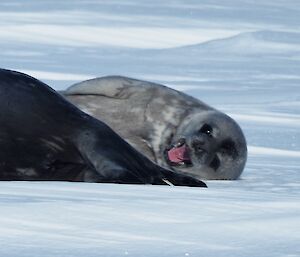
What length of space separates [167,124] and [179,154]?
28 cm

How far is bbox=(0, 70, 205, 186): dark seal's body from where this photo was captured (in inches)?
168

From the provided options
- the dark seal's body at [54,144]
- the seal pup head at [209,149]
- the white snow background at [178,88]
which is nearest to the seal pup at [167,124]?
the seal pup head at [209,149]

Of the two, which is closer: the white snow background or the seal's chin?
the white snow background

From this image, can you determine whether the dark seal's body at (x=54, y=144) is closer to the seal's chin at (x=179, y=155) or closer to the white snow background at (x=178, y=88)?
the white snow background at (x=178, y=88)

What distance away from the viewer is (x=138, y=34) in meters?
12.5

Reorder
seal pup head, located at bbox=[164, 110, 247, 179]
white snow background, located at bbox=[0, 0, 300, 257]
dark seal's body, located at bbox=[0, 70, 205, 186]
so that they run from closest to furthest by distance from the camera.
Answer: white snow background, located at bbox=[0, 0, 300, 257]
dark seal's body, located at bbox=[0, 70, 205, 186]
seal pup head, located at bbox=[164, 110, 247, 179]

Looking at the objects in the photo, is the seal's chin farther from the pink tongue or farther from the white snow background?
the white snow background

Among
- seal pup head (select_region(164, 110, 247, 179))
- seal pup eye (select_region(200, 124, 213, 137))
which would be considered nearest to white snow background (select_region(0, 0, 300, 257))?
seal pup head (select_region(164, 110, 247, 179))

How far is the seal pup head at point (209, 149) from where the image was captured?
5562 millimetres

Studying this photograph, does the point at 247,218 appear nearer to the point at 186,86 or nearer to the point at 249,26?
the point at 186,86

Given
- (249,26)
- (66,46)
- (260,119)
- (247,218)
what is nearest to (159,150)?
(260,119)

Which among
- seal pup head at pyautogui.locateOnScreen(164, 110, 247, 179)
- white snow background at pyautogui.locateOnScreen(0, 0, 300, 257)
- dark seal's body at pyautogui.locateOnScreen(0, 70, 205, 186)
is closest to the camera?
white snow background at pyautogui.locateOnScreen(0, 0, 300, 257)

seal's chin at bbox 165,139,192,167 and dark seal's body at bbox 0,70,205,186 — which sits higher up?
dark seal's body at bbox 0,70,205,186

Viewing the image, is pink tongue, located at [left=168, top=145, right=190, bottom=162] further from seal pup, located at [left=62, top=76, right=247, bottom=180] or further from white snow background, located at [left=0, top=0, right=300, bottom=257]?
white snow background, located at [left=0, top=0, right=300, bottom=257]
